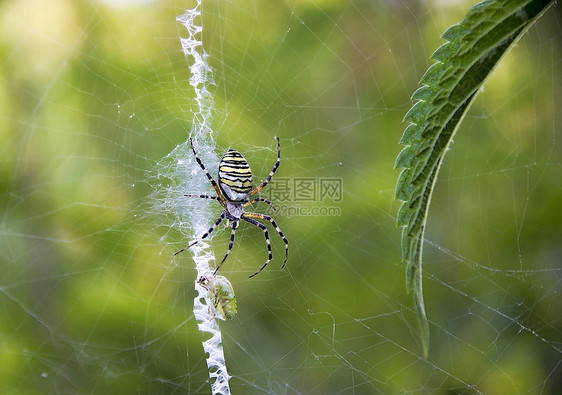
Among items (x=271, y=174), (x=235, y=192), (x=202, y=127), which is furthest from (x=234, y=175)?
(x=202, y=127)

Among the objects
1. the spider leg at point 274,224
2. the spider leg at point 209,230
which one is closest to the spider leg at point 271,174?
the spider leg at point 274,224

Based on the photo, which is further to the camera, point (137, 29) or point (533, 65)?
point (533, 65)

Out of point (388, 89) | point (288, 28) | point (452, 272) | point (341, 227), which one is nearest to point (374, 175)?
point (341, 227)

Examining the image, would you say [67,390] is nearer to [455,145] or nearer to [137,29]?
[137,29]

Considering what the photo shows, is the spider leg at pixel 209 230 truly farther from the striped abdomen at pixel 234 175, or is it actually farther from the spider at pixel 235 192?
the striped abdomen at pixel 234 175

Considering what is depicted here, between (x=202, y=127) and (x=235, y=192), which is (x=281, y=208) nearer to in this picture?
(x=235, y=192)

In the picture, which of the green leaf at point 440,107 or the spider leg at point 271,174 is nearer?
the green leaf at point 440,107
